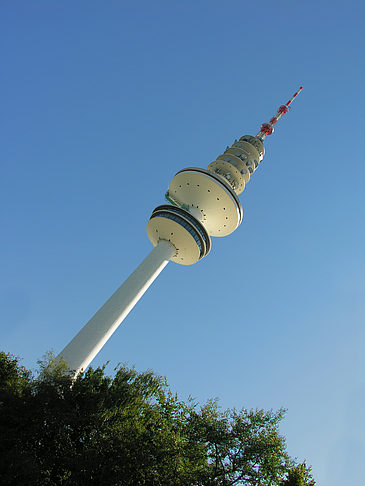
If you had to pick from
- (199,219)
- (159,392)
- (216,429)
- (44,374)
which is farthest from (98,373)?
(199,219)

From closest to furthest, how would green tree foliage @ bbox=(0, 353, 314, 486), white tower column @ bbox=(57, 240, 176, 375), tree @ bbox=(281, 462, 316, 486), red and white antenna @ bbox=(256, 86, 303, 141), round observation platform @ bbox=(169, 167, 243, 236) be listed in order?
green tree foliage @ bbox=(0, 353, 314, 486), tree @ bbox=(281, 462, 316, 486), white tower column @ bbox=(57, 240, 176, 375), round observation platform @ bbox=(169, 167, 243, 236), red and white antenna @ bbox=(256, 86, 303, 141)

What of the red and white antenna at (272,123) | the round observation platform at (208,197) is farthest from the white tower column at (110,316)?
the red and white antenna at (272,123)

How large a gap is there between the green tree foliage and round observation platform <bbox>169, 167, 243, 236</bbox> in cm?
2644

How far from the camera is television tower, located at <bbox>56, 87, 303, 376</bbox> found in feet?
94.3

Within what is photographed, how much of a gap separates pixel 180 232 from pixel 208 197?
24.8ft

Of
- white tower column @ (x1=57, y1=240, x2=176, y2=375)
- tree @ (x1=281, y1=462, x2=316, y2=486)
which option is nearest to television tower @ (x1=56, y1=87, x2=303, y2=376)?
white tower column @ (x1=57, y1=240, x2=176, y2=375)

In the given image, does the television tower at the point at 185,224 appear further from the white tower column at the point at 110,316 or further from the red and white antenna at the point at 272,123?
the red and white antenna at the point at 272,123

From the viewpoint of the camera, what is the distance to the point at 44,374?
1730 centimetres

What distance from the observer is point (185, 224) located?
3806cm

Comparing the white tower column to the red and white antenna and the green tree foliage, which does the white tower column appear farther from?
the red and white antenna

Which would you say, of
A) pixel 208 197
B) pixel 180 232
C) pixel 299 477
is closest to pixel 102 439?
pixel 299 477

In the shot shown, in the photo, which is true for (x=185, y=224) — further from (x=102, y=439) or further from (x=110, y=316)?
(x=102, y=439)

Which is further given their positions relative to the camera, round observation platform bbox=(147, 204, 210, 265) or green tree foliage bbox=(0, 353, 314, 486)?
round observation platform bbox=(147, 204, 210, 265)

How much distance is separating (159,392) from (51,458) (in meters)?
8.13
